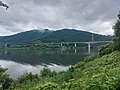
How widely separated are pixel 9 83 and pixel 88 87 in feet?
108

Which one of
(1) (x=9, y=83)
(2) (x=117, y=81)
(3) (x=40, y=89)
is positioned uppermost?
(2) (x=117, y=81)

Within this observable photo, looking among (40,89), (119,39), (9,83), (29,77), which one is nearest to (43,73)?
(29,77)

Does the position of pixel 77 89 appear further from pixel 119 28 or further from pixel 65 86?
pixel 119 28

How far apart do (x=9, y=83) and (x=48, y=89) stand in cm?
2981

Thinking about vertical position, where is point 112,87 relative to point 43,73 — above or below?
above

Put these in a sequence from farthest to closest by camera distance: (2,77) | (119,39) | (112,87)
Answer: (2,77)
(119,39)
(112,87)

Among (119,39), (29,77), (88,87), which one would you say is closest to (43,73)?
(29,77)

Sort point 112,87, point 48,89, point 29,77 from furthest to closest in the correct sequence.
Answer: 1. point 29,77
2. point 48,89
3. point 112,87

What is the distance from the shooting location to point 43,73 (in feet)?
155

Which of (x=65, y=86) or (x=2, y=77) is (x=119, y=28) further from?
(x=65, y=86)

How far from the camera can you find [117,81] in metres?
11.1

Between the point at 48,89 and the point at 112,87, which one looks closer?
the point at 112,87

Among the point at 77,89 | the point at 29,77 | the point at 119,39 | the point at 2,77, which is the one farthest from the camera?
the point at 29,77

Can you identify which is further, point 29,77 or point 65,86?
point 29,77
